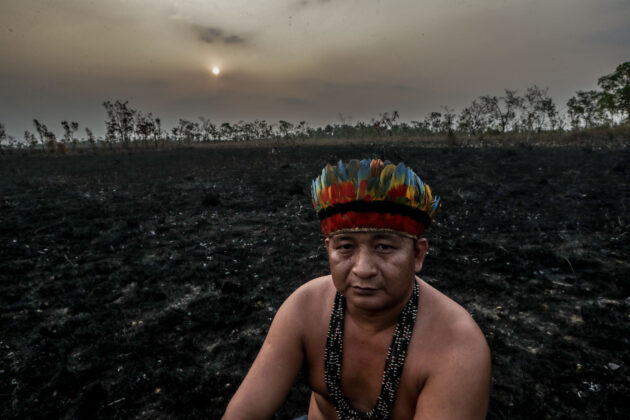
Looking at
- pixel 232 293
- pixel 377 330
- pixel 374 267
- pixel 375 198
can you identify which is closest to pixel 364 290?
pixel 374 267

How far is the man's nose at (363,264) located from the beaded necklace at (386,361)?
313mm

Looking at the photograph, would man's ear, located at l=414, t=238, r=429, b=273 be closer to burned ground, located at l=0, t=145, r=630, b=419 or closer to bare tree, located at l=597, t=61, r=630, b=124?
burned ground, located at l=0, t=145, r=630, b=419

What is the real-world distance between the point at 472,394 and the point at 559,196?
12.8m

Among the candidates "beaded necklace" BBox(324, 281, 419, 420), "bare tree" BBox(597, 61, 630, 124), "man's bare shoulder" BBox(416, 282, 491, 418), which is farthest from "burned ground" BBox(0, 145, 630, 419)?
"bare tree" BBox(597, 61, 630, 124)

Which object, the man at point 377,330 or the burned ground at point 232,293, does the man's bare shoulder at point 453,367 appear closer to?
the man at point 377,330

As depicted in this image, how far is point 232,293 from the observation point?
225 inches

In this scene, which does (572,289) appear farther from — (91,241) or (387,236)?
(91,241)

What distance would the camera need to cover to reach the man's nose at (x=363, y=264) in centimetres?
147

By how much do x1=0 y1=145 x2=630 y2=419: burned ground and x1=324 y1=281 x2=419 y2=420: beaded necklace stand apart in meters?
1.98

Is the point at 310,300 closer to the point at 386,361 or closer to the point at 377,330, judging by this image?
the point at 377,330

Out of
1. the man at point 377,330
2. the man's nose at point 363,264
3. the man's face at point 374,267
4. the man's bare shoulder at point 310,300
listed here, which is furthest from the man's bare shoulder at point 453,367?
the man's bare shoulder at point 310,300

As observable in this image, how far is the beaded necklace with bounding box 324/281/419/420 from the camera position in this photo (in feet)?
5.05

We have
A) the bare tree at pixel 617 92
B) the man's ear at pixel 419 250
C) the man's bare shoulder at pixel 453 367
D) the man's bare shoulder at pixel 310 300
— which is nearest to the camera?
the man's bare shoulder at pixel 453 367

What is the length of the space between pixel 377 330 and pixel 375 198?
2.21 feet
